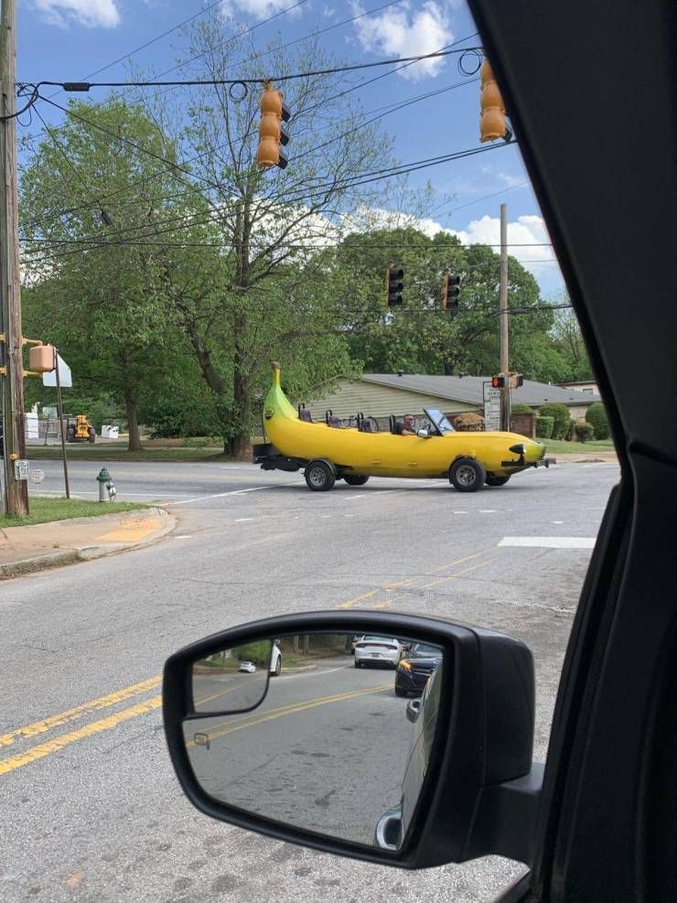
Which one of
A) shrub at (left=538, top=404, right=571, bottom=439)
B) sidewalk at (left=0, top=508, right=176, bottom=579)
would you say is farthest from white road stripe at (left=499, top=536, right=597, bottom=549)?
shrub at (left=538, top=404, right=571, bottom=439)

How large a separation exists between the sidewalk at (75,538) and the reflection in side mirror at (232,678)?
8426mm

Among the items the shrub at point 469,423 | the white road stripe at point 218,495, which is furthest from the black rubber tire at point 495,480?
the shrub at point 469,423

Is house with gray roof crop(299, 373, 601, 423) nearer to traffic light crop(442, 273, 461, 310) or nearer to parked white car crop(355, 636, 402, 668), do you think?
traffic light crop(442, 273, 461, 310)

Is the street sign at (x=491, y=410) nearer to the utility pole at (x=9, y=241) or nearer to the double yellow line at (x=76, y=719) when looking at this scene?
the utility pole at (x=9, y=241)

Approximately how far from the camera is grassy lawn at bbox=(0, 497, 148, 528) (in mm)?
12712

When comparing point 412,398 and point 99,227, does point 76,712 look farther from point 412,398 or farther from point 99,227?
point 412,398

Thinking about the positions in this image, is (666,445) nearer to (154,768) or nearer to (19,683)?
(154,768)

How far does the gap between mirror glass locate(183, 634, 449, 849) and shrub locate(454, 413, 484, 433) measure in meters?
29.8

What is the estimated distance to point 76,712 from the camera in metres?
4.52

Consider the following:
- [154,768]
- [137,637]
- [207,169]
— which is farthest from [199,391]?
[154,768]

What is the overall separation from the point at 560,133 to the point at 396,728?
1.02 meters

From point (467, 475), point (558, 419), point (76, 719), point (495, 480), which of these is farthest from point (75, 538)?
→ point (558, 419)

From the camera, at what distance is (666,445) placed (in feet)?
3.15

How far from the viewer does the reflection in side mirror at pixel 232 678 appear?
163 centimetres
